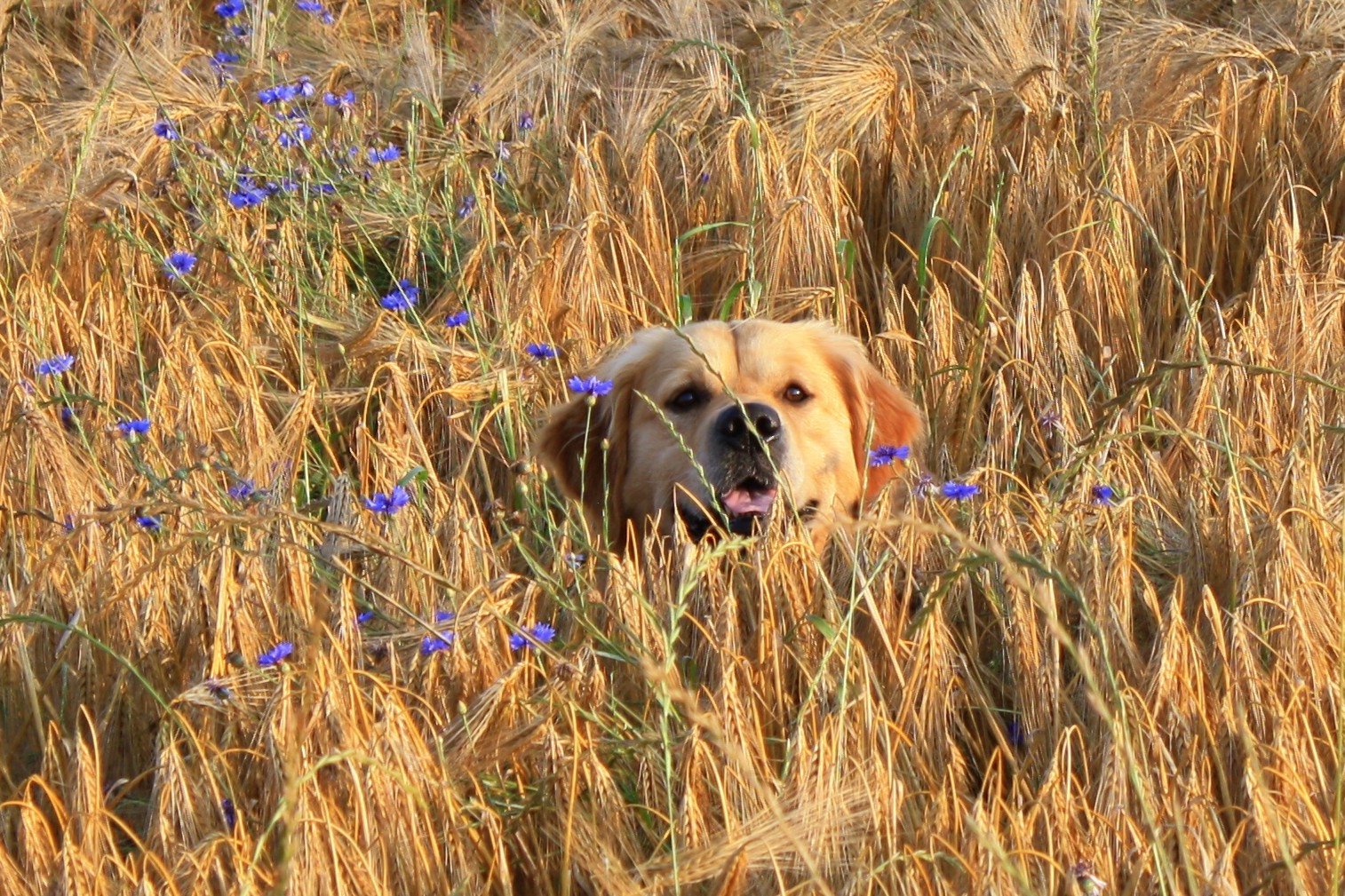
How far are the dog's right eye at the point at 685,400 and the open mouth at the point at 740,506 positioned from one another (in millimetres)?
255

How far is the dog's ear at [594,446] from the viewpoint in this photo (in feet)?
12.2

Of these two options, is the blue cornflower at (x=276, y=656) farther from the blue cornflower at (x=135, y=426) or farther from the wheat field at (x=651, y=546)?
the blue cornflower at (x=135, y=426)

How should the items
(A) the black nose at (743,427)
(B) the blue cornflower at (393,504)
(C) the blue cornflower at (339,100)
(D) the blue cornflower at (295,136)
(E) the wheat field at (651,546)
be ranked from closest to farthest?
(E) the wheat field at (651,546) < (B) the blue cornflower at (393,504) < (A) the black nose at (743,427) < (D) the blue cornflower at (295,136) < (C) the blue cornflower at (339,100)

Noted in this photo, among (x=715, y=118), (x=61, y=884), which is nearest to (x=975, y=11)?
(x=715, y=118)

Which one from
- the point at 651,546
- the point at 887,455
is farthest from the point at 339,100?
the point at 887,455

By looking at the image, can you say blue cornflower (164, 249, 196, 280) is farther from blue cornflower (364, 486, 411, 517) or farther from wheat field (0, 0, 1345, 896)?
blue cornflower (364, 486, 411, 517)

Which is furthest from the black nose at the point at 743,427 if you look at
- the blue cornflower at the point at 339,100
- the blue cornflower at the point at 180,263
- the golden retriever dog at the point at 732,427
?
the blue cornflower at the point at 339,100

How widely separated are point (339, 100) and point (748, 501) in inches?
81.8

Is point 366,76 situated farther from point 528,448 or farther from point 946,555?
point 946,555

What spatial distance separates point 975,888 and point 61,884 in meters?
1.19

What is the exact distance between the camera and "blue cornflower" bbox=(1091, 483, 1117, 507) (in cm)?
278

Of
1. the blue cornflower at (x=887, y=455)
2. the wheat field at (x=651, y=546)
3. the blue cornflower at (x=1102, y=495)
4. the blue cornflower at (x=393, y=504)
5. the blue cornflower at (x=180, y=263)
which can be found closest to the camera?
the wheat field at (x=651, y=546)

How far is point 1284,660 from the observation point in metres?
2.42

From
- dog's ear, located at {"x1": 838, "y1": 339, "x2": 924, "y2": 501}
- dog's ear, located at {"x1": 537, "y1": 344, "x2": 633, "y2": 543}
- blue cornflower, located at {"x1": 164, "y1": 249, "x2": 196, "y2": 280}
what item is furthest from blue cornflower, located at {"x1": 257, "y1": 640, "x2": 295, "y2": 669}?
blue cornflower, located at {"x1": 164, "y1": 249, "x2": 196, "y2": 280}
